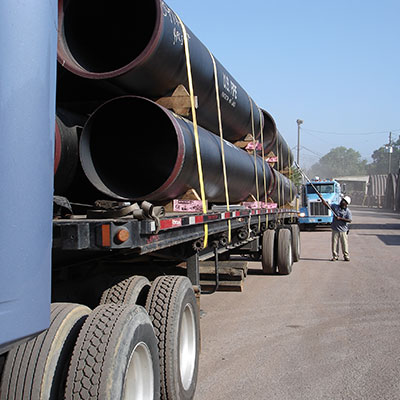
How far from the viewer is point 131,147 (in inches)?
191

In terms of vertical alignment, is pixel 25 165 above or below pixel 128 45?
below

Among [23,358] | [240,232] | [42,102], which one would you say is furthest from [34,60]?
[240,232]

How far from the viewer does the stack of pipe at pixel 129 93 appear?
4.26 metres

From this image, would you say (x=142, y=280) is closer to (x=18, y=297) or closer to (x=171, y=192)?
(x=171, y=192)

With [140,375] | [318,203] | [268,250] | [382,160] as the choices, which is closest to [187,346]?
[140,375]

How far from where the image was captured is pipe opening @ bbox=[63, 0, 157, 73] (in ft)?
14.9

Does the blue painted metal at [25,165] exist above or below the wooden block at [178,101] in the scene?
below

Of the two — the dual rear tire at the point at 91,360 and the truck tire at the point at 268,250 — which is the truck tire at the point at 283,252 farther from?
the dual rear tire at the point at 91,360

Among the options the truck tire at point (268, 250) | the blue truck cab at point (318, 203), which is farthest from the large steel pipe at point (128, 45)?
the blue truck cab at point (318, 203)

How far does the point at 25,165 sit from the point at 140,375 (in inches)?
63.8

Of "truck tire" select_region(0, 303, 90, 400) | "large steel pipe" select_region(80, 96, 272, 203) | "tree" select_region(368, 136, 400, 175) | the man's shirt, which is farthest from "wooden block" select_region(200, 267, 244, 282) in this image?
"tree" select_region(368, 136, 400, 175)

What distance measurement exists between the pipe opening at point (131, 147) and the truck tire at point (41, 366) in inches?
76.9

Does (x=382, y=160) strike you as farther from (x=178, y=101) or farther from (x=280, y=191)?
(x=178, y=101)

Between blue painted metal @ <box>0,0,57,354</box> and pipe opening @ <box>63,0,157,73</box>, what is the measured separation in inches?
102
